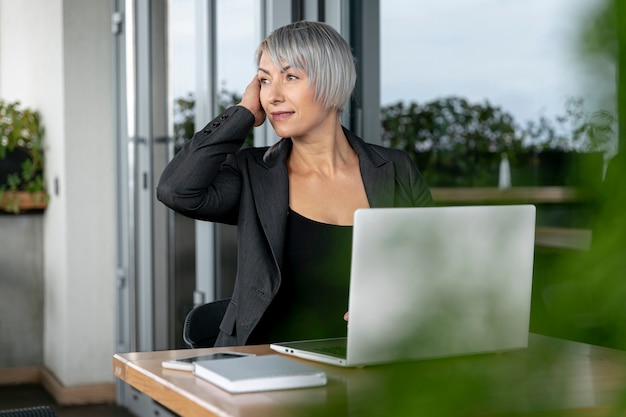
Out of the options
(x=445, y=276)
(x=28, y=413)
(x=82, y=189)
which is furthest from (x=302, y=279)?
(x=82, y=189)

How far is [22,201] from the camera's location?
5367 millimetres

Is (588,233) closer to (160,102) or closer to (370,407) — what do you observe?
(370,407)

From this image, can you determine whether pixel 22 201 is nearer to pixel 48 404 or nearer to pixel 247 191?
pixel 48 404

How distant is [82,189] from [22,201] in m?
0.58

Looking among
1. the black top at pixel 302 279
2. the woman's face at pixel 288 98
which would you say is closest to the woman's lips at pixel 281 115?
the woman's face at pixel 288 98

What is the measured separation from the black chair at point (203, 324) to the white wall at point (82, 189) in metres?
2.91

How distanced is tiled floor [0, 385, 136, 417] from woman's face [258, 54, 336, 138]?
3100mm

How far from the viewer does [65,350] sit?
197 inches

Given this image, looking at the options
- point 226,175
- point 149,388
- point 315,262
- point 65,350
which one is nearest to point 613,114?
point 149,388

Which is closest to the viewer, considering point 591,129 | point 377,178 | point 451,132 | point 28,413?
point 591,129

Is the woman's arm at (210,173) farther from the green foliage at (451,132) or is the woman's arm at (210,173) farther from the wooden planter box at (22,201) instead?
the wooden planter box at (22,201)

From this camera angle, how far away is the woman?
6.73 feet

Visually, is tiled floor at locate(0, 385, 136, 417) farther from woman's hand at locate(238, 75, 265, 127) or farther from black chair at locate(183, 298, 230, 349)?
woman's hand at locate(238, 75, 265, 127)

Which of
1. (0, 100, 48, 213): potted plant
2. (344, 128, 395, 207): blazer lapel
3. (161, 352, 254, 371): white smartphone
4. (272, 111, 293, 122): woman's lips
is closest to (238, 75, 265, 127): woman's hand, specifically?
(272, 111, 293, 122): woman's lips
